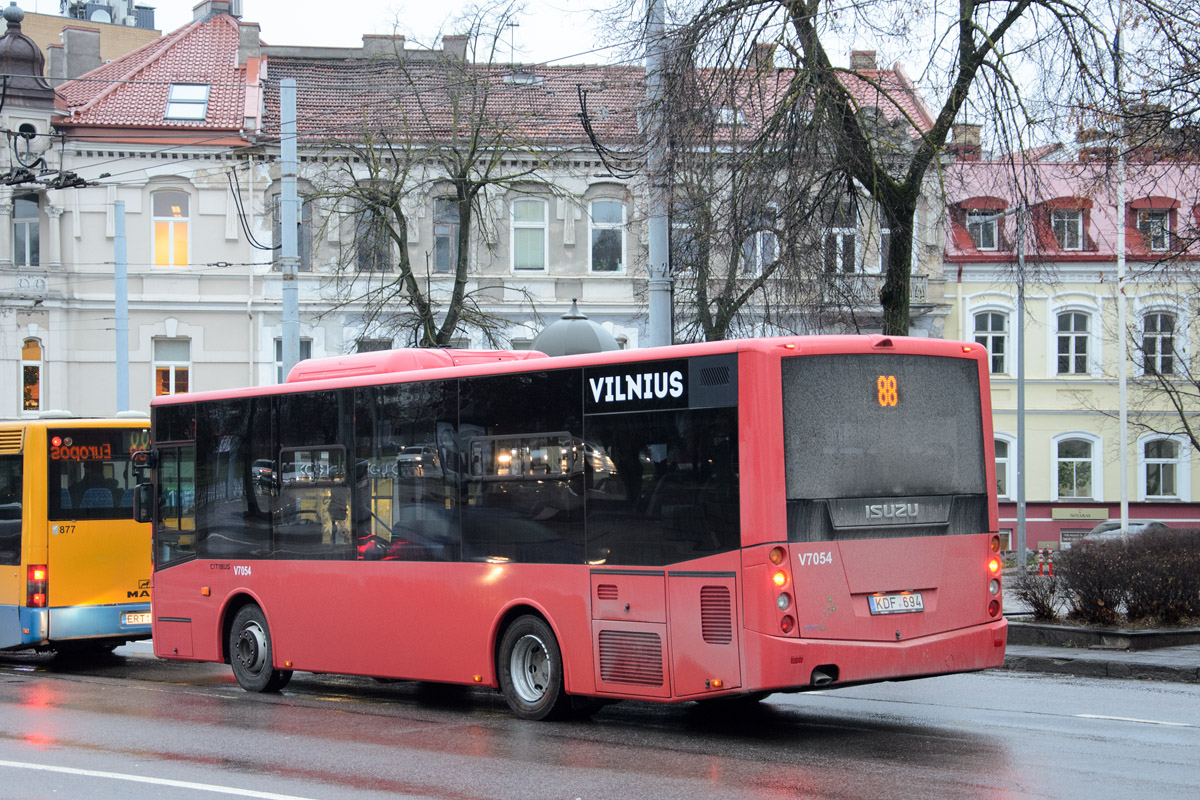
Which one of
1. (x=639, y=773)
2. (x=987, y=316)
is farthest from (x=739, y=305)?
(x=987, y=316)

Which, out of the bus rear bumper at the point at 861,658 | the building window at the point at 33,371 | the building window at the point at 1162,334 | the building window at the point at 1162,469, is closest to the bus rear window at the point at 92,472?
the bus rear bumper at the point at 861,658

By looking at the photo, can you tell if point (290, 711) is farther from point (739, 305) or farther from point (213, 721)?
point (739, 305)

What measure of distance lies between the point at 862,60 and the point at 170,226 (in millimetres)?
22714

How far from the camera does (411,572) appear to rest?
41.6 feet

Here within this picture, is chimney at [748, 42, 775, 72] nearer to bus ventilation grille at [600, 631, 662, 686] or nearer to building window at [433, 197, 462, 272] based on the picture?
bus ventilation grille at [600, 631, 662, 686]

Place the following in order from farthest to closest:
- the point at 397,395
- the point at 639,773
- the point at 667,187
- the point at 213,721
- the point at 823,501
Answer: the point at 667,187
the point at 397,395
the point at 213,721
the point at 823,501
the point at 639,773

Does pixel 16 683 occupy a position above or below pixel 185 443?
below

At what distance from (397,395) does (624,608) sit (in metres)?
3.23

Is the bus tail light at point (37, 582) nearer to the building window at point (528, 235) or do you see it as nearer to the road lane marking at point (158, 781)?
the road lane marking at point (158, 781)

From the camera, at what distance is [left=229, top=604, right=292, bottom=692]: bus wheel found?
1445 cm

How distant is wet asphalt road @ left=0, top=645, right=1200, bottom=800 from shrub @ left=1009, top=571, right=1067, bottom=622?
9.63 ft

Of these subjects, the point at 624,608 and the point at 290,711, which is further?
the point at 290,711

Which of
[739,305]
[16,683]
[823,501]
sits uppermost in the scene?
[739,305]

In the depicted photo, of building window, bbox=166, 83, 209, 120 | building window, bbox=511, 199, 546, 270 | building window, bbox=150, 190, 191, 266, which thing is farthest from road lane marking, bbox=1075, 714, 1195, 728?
building window, bbox=166, 83, 209, 120
